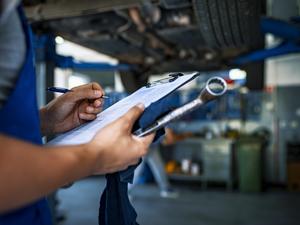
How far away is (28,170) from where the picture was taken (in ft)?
1.44

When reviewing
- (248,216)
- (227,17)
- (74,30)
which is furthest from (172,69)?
(227,17)

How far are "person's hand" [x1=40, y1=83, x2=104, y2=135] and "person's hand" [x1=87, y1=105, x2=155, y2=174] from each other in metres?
0.28

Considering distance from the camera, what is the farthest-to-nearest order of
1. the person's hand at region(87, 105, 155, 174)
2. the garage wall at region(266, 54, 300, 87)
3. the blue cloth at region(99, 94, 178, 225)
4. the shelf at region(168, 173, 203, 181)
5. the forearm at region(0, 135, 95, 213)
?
1. the garage wall at region(266, 54, 300, 87)
2. the shelf at region(168, 173, 203, 181)
3. the blue cloth at region(99, 94, 178, 225)
4. the person's hand at region(87, 105, 155, 174)
5. the forearm at region(0, 135, 95, 213)

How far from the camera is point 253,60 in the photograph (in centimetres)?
293

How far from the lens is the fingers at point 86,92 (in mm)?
847

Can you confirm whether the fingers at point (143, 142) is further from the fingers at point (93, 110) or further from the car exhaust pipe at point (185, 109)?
the fingers at point (93, 110)

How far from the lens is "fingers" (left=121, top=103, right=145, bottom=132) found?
58 centimetres

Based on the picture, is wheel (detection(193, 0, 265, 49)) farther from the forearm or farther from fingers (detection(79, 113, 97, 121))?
the forearm

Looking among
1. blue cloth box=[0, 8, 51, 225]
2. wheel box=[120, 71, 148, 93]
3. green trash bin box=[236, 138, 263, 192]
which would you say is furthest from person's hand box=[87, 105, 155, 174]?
green trash bin box=[236, 138, 263, 192]

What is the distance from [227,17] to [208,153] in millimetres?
3282

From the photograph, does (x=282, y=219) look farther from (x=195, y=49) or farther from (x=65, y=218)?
(x=65, y=218)

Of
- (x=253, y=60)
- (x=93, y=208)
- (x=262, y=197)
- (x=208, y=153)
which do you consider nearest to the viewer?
(x=253, y=60)

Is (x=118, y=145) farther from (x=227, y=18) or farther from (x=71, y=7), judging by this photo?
(x=71, y=7)

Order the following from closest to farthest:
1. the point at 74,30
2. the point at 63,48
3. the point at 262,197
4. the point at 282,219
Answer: the point at 74,30 < the point at 282,219 < the point at 262,197 < the point at 63,48
